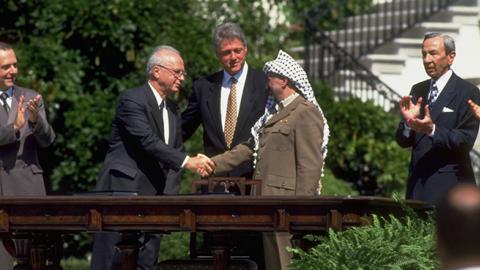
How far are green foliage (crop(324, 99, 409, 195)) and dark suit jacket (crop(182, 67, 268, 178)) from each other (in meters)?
5.69

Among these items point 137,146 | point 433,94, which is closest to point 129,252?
point 137,146

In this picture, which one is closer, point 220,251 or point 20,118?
point 220,251

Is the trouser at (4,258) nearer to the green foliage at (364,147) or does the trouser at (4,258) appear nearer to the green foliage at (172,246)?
the green foliage at (172,246)

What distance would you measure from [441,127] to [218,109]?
65.2 inches

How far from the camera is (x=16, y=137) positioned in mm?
8711

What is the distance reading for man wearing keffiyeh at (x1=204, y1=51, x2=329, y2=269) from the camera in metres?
8.30

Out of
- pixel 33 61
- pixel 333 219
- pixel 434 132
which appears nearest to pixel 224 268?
pixel 333 219

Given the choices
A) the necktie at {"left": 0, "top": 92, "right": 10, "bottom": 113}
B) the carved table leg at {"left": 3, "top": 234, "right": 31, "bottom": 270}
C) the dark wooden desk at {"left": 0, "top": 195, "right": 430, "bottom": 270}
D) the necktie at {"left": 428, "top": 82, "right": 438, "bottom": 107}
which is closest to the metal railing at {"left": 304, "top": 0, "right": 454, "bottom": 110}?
the necktie at {"left": 428, "top": 82, "right": 438, "bottom": 107}

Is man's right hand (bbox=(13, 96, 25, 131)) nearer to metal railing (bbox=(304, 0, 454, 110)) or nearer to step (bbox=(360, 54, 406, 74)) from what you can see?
metal railing (bbox=(304, 0, 454, 110))

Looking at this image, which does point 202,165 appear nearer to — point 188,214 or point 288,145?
point 288,145

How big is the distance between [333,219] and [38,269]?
75.6 inches

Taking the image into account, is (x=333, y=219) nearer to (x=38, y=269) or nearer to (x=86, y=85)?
(x=38, y=269)

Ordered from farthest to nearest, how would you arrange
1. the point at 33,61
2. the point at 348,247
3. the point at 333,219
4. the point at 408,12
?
1. the point at 408,12
2. the point at 33,61
3. the point at 333,219
4. the point at 348,247

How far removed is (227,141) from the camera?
909 cm
